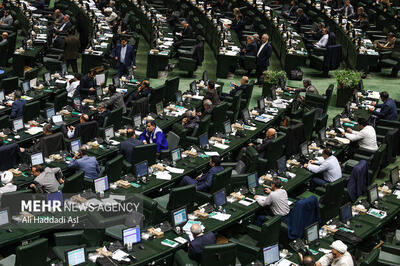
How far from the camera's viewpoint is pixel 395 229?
12414 millimetres

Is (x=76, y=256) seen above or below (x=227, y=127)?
below

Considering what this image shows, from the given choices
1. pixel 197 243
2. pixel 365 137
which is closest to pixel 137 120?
pixel 365 137

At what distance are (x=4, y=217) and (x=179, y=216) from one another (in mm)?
2851

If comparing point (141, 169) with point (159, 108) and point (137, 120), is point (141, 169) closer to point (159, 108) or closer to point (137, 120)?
point (137, 120)

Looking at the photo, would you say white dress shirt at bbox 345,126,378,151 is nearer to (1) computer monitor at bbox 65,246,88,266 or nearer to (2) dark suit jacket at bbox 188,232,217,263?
(2) dark suit jacket at bbox 188,232,217,263

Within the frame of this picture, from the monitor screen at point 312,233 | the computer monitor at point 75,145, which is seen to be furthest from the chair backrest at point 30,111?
the monitor screen at point 312,233

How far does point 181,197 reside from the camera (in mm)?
11539

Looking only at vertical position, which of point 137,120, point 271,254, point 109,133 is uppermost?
point 137,120

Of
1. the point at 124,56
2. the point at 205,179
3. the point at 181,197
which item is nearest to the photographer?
the point at 181,197

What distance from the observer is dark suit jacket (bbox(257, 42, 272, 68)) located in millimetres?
19891

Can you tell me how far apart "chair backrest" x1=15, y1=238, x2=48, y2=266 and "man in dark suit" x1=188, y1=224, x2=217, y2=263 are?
220cm

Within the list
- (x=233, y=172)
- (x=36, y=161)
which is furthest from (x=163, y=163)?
(x=36, y=161)

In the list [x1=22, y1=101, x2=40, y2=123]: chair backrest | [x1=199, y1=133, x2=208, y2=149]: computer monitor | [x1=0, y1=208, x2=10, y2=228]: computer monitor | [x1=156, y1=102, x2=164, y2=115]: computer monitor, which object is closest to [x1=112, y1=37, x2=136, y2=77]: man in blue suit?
[x1=156, y1=102, x2=164, y2=115]: computer monitor

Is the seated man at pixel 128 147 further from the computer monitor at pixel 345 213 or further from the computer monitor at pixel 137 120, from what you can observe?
the computer monitor at pixel 345 213
